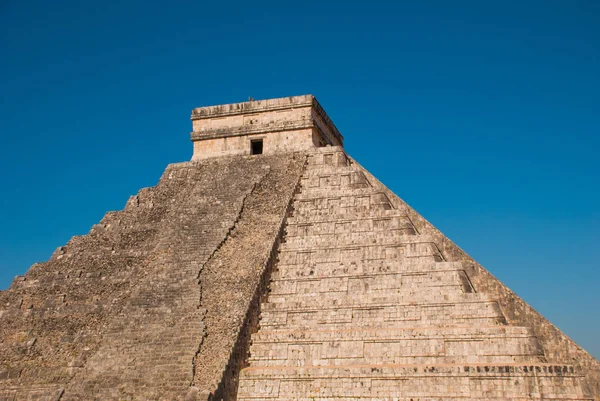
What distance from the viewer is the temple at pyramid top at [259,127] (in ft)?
75.1

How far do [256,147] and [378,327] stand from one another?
888 cm

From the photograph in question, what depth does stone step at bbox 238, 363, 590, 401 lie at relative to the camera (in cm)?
1430

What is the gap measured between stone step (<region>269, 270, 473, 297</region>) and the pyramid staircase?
0.02 metres

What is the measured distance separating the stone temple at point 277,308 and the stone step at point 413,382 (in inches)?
1.1

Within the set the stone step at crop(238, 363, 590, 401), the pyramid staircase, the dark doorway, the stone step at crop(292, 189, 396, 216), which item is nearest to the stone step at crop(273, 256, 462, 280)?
the pyramid staircase

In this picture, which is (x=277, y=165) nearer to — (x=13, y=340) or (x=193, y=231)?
(x=193, y=231)

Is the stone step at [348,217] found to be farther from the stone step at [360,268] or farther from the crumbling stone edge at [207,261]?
the crumbling stone edge at [207,261]

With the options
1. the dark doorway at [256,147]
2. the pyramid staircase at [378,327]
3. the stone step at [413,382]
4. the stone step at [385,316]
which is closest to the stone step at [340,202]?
the pyramid staircase at [378,327]

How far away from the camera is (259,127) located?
76.3ft

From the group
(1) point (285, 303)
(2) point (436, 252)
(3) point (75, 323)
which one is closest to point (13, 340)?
(3) point (75, 323)

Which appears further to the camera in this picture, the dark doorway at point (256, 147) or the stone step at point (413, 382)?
the dark doorway at point (256, 147)

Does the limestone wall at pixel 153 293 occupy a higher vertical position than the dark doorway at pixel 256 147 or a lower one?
lower

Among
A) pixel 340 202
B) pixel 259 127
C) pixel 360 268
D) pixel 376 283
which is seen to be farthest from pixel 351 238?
pixel 259 127

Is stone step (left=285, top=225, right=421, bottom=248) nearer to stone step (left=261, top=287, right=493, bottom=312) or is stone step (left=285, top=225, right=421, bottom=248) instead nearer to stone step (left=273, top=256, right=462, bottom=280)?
stone step (left=273, top=256, right=462, bottom=280)
